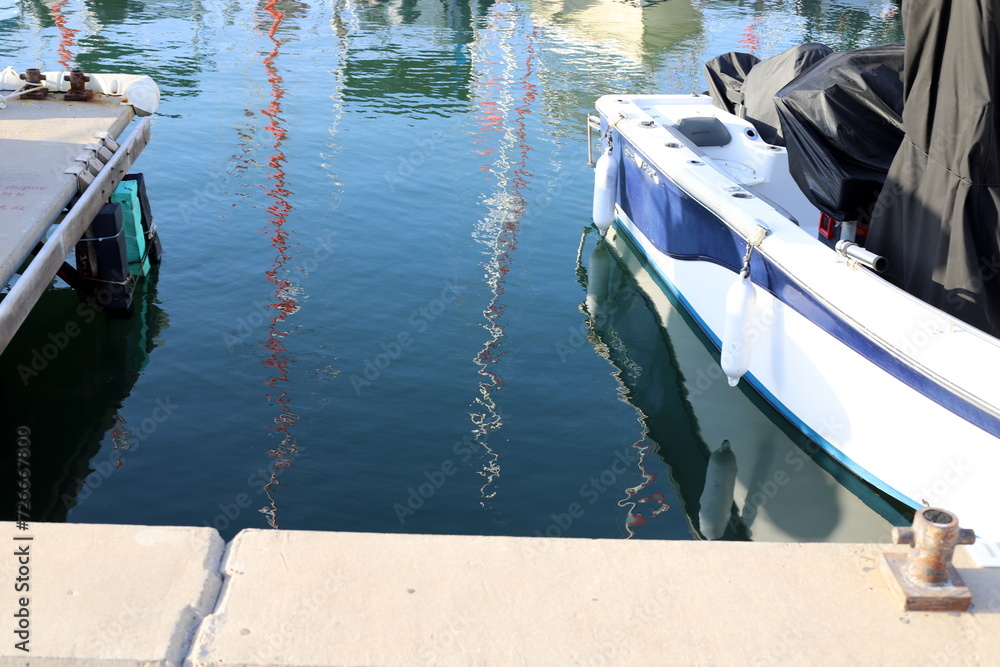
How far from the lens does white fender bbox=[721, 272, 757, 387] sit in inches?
212

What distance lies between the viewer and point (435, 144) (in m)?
11.1

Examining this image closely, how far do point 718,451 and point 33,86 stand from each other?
6.32 metres

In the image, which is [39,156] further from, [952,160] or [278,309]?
[952,160]

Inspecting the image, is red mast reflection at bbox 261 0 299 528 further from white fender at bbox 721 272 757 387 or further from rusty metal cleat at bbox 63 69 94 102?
white fender at bbox 721 272 757 387

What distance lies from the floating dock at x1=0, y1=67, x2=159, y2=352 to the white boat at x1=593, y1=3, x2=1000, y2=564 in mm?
3799

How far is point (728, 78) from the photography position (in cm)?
843

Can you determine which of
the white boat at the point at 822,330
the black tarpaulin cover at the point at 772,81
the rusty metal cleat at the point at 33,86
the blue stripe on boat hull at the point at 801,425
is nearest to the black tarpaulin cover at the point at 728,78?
the black tarpaulin cover at the point at 772,81

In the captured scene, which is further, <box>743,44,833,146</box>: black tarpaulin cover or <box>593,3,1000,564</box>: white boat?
<box>743,44,833,146</box>: black tarpaulin cover

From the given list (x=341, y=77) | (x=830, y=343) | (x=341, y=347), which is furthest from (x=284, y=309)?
(x=341, y=77)

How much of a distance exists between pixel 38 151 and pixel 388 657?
5.54 meters

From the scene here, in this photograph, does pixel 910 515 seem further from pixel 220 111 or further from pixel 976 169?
pixel 220 111

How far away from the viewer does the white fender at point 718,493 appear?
16.6 feet

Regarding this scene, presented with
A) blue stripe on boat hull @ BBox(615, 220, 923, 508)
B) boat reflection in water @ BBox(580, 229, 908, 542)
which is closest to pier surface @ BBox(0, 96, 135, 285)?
boat reflection in water @ BBox(580, 229, 908, 542)

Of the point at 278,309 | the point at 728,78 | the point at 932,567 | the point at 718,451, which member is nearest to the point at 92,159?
the point at 278,309
